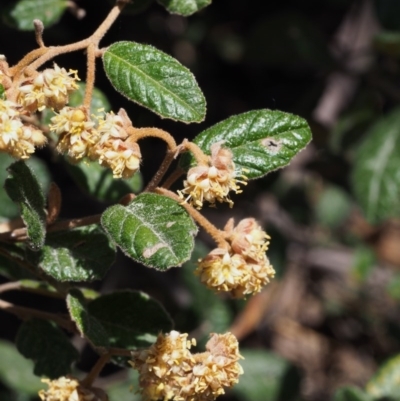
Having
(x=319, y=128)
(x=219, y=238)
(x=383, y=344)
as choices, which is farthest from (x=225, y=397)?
(x=219, y=238)

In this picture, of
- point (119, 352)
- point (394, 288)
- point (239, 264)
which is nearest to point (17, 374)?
point (119, 352)

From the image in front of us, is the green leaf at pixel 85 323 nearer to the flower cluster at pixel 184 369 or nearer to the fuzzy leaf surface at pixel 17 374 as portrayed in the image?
the flower cluster at pixel 184 369

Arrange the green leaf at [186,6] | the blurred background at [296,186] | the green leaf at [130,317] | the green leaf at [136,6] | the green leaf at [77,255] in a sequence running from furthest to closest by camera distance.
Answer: the blurred background at [296,186]
the green leaf at [136,6]
the green leaf at [186,6]
the green leaf at [130,317]
the green leaf at [77,255]

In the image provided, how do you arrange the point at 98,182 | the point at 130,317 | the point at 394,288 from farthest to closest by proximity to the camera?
the point at 394,288, the point at 98,182, the point at 130,317

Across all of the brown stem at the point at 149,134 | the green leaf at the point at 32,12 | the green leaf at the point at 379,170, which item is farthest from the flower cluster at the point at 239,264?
the green leaf at the point at 379,170

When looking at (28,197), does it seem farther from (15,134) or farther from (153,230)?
(153,230)

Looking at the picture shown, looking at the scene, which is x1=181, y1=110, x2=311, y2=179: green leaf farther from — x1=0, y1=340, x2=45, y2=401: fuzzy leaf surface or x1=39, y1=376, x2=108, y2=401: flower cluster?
x1=0, y1=340, x2=45, y2=401: fuzzy leaf surface
